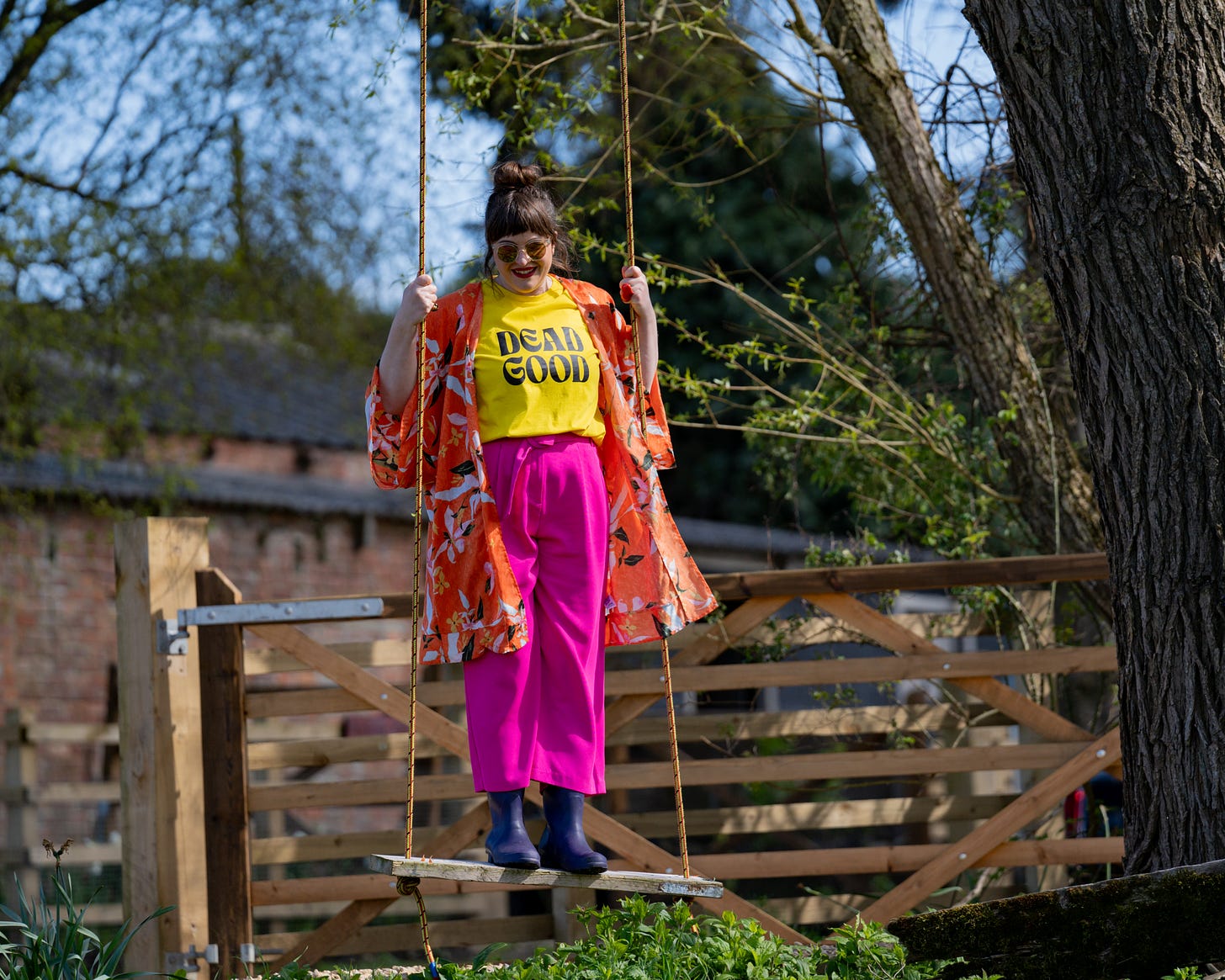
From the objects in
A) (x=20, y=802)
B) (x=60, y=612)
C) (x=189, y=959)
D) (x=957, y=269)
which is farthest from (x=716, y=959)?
(x=60, y=612)

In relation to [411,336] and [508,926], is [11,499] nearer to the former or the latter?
[508,926]

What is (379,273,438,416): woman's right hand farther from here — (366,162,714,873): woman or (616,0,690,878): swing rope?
(616,0,690,878): swing rope

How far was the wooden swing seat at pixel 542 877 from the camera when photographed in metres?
2.94

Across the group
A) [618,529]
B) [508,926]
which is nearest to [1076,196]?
[618,529]

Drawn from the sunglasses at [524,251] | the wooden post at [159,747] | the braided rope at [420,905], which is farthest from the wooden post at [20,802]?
the sunglasses at [524,251]

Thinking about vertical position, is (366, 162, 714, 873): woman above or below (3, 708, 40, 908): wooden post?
above

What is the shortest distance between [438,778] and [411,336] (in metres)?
1.84

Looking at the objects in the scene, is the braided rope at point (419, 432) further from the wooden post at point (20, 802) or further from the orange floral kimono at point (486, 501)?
the wooden post at point (20, 802)

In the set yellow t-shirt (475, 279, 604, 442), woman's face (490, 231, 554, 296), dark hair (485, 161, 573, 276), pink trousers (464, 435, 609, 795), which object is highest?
dark hair (485, 161, 573, 276)

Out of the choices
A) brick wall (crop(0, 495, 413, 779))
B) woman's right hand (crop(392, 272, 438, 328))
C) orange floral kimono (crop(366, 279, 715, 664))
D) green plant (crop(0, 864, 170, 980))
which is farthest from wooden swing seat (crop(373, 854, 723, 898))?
brick wall (crop(0, 495, 413, 779))

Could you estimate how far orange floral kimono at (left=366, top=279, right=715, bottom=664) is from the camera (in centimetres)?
331

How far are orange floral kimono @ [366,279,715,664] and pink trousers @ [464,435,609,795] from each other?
0.21 ft

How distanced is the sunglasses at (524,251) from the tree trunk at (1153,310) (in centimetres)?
120

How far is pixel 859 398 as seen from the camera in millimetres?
6246
